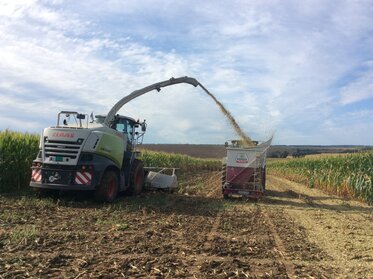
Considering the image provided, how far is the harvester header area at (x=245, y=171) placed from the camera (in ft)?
49.7

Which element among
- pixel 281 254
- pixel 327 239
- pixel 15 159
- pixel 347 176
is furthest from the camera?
pixel 347 176

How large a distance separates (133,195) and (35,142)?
421 cm

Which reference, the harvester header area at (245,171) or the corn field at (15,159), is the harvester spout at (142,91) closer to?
the harvester header area at (245,171)

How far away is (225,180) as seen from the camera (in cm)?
1543

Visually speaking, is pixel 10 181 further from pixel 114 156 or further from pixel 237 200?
pixel 237 200

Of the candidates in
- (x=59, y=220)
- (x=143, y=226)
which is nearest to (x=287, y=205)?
(x=143, y=226)

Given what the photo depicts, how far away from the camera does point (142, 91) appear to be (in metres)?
15.1

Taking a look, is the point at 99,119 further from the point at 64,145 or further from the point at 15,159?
the point at 15,159

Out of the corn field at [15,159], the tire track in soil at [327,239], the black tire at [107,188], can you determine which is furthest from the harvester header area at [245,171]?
the corn field at [15,159]

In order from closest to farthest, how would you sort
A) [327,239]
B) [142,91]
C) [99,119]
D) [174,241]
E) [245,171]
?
[174,241], [327,239], [99,119], [142,91], [245,171]

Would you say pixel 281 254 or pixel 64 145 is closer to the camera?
pixel 281 254

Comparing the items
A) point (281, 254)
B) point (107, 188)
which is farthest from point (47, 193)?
point (281, 254)

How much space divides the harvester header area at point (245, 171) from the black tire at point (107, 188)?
4.37 metres

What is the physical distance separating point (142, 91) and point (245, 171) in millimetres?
4696
